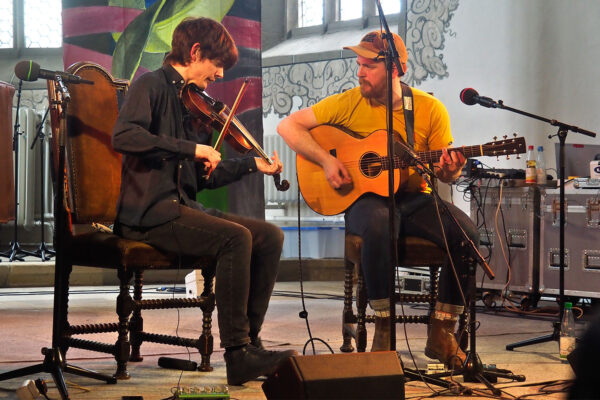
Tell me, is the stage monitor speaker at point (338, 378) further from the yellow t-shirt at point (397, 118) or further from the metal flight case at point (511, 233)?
the metal flight case at point (511, 233)

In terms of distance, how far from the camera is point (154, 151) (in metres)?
2.85

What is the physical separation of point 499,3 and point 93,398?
499 centimetres

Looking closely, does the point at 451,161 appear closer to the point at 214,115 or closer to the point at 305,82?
the point at 214,115

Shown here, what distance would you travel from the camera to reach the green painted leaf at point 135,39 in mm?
5426

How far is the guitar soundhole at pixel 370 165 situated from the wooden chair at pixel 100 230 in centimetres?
79

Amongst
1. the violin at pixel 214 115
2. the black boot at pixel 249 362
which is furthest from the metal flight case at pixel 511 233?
the black boot at pixel 249 362

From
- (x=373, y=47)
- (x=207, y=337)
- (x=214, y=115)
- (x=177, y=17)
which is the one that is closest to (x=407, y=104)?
(x=373, y=47)

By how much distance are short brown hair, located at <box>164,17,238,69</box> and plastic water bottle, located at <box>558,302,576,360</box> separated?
194cm

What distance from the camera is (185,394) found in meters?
2.41

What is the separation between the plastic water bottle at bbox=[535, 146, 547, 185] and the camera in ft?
17.1

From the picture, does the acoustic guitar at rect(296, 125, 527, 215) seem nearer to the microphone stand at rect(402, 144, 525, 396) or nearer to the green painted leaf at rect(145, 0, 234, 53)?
the microphone stand at rect(402, 144, 525, 396)

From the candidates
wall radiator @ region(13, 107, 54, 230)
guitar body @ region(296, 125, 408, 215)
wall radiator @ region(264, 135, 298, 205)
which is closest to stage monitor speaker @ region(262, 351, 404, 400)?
guitar body @ region(296, 125, 408, 215)

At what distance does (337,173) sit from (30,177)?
540 centimetres

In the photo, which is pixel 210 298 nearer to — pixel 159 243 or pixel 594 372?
pixel 159 243
